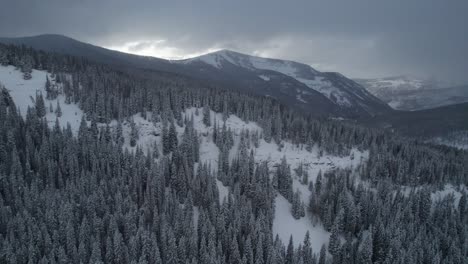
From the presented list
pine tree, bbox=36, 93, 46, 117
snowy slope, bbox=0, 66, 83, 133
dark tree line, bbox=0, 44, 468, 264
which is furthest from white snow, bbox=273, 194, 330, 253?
pine tree, bbox=36, 93, 46, 117

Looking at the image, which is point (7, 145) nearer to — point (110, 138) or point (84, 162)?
point (84, 162)

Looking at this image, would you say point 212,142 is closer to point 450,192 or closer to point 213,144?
point 213,144

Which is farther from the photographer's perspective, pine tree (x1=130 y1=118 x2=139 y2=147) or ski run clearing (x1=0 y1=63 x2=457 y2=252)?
pine tree (x1=130 y1=118 x2=139 y2=147)

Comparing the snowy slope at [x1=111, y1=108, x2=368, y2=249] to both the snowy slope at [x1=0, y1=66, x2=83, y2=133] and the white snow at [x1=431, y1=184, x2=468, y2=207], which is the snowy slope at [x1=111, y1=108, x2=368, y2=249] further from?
the white snow at [x1=431, y1=184, x2=468, y2=207]

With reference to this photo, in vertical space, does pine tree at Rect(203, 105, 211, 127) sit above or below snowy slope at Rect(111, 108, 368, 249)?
above

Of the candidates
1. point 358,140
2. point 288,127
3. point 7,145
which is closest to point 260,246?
point 288,127

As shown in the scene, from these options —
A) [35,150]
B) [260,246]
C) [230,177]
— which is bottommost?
[260,246]

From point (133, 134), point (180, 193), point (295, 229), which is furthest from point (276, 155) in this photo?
point (133, 134)
